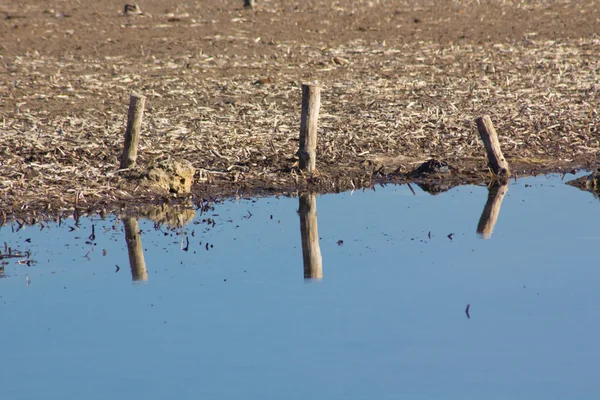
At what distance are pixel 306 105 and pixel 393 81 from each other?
6.42 meters

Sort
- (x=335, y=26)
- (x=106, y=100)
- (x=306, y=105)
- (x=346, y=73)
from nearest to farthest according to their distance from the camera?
(x=306, y=105), (x=106, y=100), (x=346, y=73), (x=335, y=26)

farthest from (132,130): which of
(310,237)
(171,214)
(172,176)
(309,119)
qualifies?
(310,237)


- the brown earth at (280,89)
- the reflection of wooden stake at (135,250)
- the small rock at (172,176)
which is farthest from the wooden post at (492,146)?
the reflection of wooden stake at (135,250)

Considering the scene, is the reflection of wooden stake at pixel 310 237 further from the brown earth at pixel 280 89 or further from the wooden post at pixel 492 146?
the wooden post at pixel 492 146

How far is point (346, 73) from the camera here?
2011 cm

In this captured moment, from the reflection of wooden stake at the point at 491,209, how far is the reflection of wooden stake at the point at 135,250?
3.92 m

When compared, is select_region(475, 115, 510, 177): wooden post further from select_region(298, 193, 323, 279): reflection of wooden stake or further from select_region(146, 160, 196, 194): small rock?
select_region(146, 160, 196, 194): small rock

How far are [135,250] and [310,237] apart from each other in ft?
6.59

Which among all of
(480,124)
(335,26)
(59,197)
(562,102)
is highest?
(335,26)

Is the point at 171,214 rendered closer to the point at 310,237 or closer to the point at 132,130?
the point at 132,130

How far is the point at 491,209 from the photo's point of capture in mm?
12766

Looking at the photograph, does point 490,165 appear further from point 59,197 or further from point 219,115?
point 59,197

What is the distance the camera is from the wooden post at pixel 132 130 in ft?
42.0

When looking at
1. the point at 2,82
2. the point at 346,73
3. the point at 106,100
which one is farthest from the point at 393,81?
the point at 2,82
